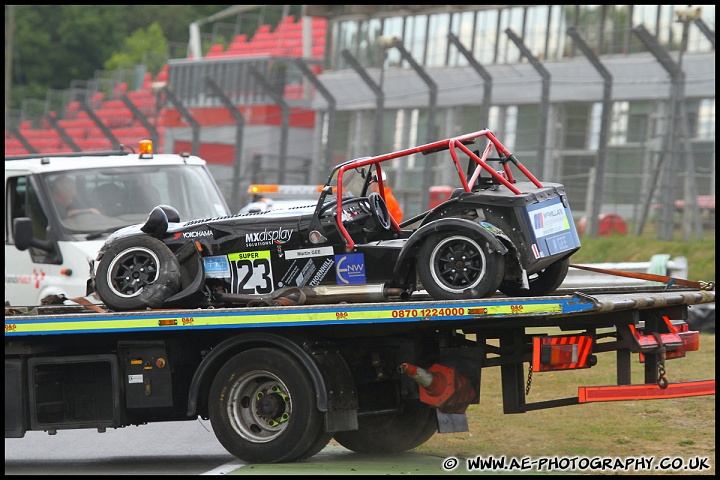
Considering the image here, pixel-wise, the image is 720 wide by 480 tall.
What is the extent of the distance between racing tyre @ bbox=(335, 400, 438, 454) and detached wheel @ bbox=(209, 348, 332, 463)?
0.92 metres

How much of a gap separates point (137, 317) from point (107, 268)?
2.84 feet

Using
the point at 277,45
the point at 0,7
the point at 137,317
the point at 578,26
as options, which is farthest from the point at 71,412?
the point at 277,45

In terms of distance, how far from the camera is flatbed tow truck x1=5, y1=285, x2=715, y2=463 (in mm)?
9516

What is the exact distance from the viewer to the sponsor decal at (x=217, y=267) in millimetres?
10812

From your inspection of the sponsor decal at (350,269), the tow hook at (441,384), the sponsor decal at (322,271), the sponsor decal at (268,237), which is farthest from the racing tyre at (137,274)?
the tow hook at (441,384)

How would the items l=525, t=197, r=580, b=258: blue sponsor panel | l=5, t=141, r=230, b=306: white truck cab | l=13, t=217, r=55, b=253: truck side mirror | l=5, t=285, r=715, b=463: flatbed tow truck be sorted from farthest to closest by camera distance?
l=5, t=141, r=230, b=306: white truck cab < l=13, t=217, r=55, b=253: truck side mirror < l=525, t=197, r=580, b=258: blue sponsor panel < l=5, t=285, r=715, b=463: flatbed tow truck

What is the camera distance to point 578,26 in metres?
31.0

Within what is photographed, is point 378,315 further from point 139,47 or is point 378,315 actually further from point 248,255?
point 139,47

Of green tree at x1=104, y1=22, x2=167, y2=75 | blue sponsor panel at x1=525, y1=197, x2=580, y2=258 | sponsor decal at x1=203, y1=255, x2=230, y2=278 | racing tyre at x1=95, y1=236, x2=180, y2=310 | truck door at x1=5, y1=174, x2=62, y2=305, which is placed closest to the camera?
blue sponsor panel at x1=525, y1=197, x2=580, y2=258

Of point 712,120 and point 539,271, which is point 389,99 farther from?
point 539,271

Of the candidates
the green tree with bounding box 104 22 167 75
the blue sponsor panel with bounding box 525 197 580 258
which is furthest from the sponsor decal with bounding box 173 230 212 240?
the green tree with bounding box 104 22 167 75

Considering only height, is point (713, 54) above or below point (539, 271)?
above

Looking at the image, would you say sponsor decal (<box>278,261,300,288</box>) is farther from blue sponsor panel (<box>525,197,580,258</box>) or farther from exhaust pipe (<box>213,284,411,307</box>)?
blue sponsor panel (<box>525,197,580,258</box>)

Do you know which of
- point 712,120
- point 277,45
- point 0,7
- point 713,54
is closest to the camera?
point 0,7
